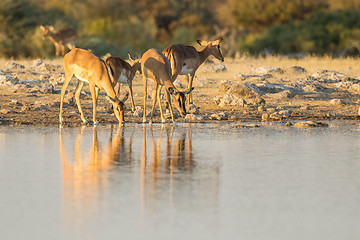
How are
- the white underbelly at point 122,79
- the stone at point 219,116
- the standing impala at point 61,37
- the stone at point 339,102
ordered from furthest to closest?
the standing impala at point 61,37 → the stone at point 339,102 → the white underbelly at point 122,79 → the stone at point 219,116

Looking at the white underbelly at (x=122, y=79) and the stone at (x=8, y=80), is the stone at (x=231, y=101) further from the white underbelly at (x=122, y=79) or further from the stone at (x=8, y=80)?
the stone at (x=8, y=80)

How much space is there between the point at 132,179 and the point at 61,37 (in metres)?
22.1

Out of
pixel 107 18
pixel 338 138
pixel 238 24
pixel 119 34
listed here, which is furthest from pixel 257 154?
pixel 238 24

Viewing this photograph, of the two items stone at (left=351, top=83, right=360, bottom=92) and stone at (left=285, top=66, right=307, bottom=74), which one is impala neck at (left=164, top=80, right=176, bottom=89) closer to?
stone at (left=351, top=83, right=360, bottom=92)

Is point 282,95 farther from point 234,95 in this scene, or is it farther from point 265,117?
point 265,117

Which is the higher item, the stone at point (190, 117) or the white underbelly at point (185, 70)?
the white underbelly at point (185, 70)

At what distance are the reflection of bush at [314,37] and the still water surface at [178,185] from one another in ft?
81.2

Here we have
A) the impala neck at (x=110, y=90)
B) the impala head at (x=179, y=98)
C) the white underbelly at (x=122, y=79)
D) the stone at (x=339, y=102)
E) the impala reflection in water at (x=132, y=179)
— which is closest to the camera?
the impala reflection in water at (x=132, y=179)

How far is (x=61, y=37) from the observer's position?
28.1 metres

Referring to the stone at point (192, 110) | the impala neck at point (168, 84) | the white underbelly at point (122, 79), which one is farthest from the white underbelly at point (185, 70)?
the impala neck at point (168, 84)

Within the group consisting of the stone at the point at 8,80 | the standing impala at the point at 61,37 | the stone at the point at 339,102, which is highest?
the standing impala at the point at 61,37

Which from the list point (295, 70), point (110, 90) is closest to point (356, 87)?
point (295, 70)

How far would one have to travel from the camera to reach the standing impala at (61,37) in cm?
2784

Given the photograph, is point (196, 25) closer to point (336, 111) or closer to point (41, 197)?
point (336, 111)
